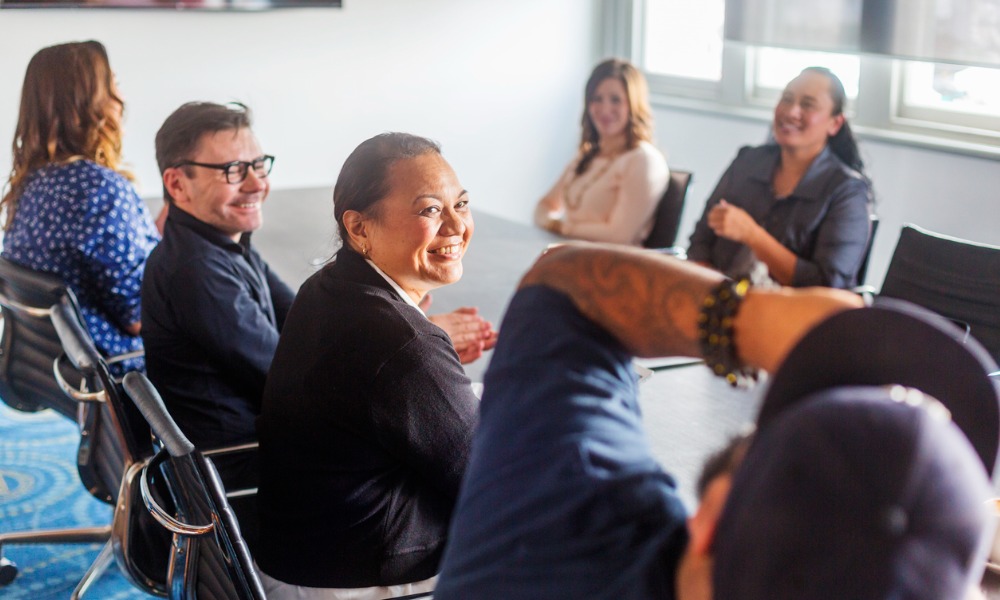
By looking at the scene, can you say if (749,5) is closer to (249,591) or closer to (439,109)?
(439,109)

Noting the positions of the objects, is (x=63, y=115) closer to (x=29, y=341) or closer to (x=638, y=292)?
(x=29, y=341)

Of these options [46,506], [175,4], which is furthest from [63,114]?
[175,4]

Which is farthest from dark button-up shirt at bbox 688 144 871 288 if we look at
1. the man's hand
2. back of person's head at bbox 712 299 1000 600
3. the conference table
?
back of person's head at bbox 712 299 1000 600

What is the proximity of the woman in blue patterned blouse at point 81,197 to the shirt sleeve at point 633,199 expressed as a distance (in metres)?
1.51

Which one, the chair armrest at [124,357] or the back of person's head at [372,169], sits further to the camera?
the chair armrest at [124,357]

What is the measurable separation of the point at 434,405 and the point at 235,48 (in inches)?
156

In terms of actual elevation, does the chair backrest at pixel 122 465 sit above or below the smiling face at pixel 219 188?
below

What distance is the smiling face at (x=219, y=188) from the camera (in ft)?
7.07

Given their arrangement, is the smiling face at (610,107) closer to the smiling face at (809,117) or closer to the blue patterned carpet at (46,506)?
the smiling face at (809,117)

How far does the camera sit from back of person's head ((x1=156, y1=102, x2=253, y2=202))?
2207mm

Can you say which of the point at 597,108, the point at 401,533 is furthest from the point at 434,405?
the point at 597,108

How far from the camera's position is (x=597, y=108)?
370cm

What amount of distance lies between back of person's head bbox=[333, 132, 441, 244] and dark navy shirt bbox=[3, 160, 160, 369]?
106 centimetres

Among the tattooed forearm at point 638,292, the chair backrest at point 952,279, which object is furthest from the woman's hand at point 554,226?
the tattooed forearm at point 638,292
